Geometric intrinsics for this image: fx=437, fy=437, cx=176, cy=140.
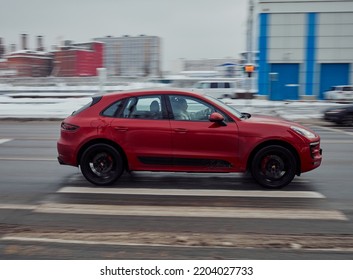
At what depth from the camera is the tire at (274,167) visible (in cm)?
687

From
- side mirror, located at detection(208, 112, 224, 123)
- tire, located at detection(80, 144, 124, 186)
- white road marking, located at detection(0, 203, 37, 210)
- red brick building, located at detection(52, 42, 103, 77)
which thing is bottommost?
white road marking, located at detection(0, 203, 37, 210)

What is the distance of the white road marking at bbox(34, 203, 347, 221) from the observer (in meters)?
5.61

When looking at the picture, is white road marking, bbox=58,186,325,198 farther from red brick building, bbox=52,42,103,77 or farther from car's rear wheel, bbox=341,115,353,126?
red brick building, bbox=52,42,103,77

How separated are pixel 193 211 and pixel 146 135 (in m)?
1.73

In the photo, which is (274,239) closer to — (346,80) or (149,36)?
(346,80)

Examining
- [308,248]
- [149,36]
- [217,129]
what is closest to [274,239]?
[308,248]

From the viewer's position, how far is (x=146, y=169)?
23.5 ft

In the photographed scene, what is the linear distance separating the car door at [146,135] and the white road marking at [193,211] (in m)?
1.18

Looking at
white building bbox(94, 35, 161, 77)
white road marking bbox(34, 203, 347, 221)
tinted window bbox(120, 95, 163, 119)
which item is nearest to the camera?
white road marking bbox(34, 203, 347, 221)

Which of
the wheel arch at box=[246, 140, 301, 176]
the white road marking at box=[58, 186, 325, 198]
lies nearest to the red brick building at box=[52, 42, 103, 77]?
the white road marking at box=[58, 186, 325, 198]

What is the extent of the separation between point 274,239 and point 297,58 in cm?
3181

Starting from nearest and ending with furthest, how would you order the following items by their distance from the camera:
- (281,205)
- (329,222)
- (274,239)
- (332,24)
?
(274,239) → (329,222) → (281,205) → (332,24)

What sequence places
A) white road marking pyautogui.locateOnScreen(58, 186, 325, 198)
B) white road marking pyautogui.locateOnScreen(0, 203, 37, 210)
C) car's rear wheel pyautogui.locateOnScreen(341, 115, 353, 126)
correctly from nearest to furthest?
1. white road marking pyautogui.locateOnScreen(0, 203, 37, 210)
2. white road marking pyautogui.locateOnScreen(58, 186, 325, 198)
3. car's rear wheel pyautogui.locateOnScreen(341, 115, 353, 126)

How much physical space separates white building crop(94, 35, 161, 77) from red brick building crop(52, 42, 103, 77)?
2156cm
